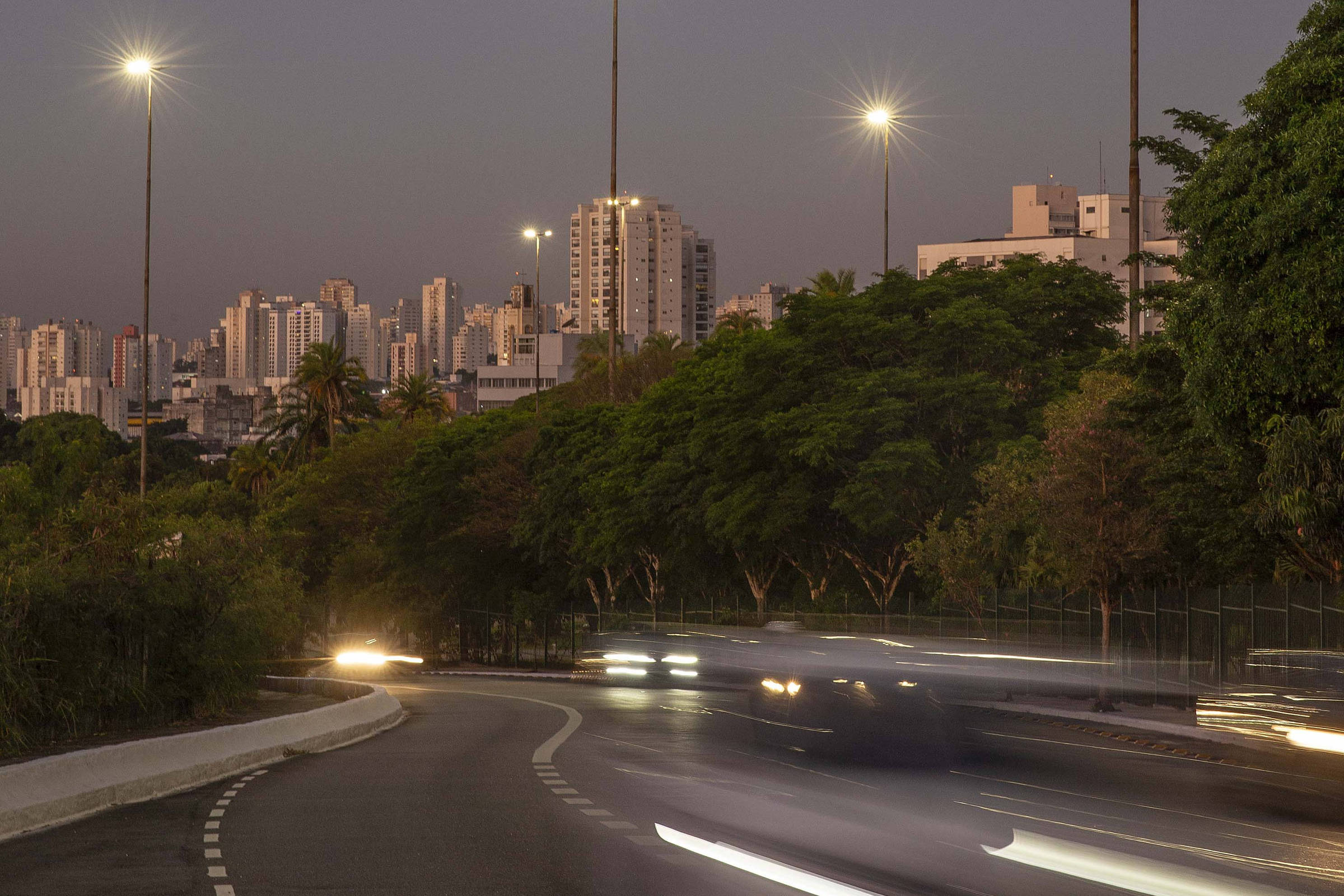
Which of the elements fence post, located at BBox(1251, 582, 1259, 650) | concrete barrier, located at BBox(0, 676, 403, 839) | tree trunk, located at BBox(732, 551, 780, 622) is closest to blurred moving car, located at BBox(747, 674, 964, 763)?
concrete barrier, located at BBox(0, 676, 403, 839)

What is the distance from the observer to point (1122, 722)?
28.6m

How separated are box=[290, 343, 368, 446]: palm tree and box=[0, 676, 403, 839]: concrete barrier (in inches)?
3569

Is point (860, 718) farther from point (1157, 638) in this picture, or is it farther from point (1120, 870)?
point (1157, 638)

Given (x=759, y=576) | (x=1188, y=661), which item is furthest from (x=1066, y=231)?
(x=1188, y=661)

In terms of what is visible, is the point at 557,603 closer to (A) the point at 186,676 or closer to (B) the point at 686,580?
(B) the point at 686,580

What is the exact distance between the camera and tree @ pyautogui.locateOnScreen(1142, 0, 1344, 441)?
22.2 metres

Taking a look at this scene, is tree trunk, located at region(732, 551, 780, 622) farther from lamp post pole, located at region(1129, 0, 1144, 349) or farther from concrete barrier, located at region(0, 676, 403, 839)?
concrete barrier, located at region(0, 676, 403, 839)

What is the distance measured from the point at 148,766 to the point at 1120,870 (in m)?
10.6

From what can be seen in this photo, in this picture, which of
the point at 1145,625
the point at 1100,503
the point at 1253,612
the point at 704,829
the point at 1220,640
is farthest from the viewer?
the point at 1145,625

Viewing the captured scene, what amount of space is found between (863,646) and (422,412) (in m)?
103

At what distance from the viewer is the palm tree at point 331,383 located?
375 feet

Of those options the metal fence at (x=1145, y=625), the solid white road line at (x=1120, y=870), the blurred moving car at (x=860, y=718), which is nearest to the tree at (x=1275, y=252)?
the metal fence at (x=1145, y=625)

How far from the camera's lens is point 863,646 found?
61.5 feet

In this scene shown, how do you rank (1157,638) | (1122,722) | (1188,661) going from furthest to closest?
(1157,638), (1188,661), (1122,722)
